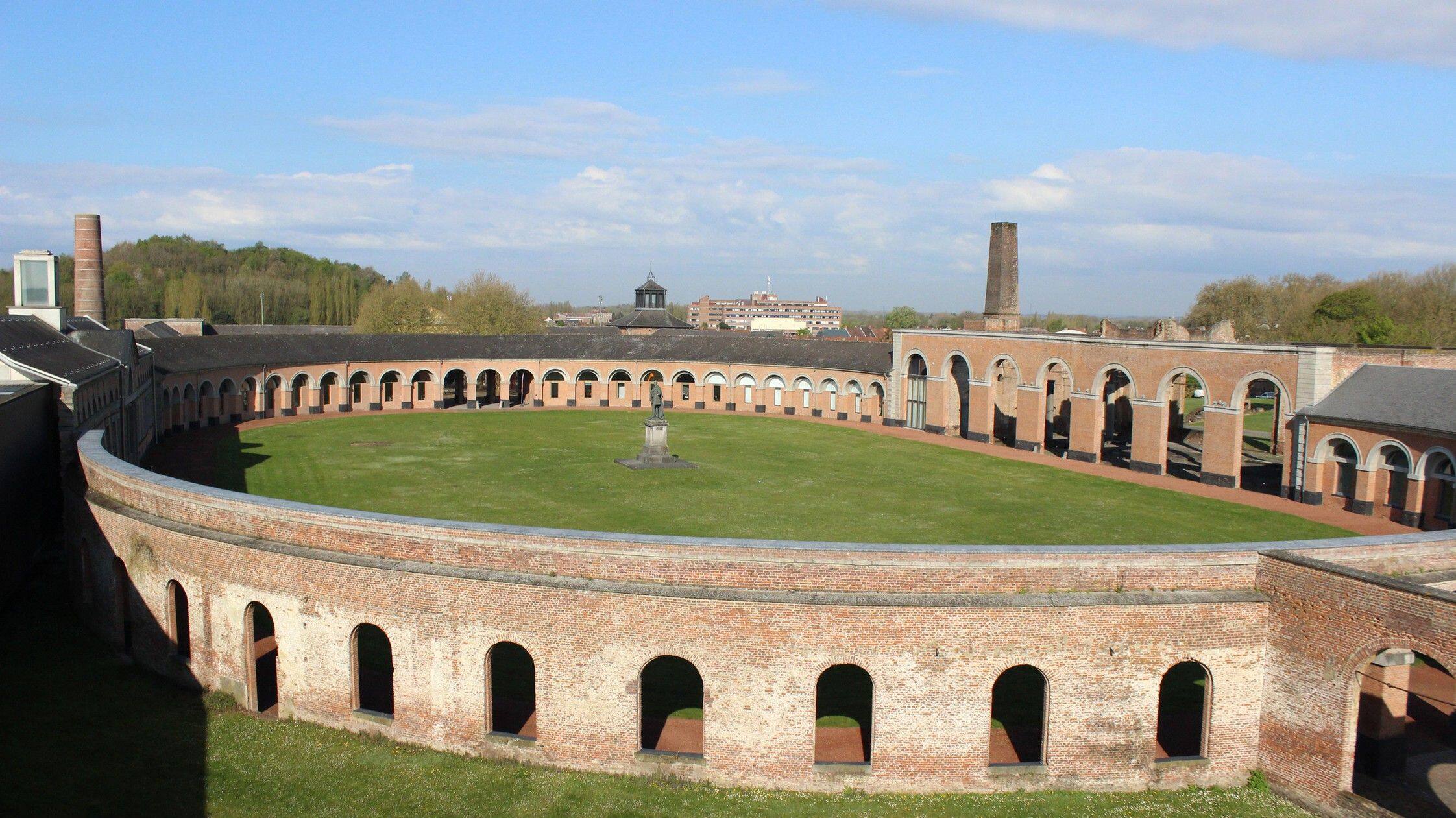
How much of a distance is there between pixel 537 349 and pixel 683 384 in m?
9.23

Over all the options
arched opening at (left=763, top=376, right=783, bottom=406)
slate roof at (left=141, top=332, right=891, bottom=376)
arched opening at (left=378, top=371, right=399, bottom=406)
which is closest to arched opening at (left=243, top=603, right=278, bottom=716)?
slate roof at (left=141, top=332, right=891, bottom=376)

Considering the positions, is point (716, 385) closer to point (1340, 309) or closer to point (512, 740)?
point (1340, 309)

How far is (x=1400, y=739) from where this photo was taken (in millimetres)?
15609

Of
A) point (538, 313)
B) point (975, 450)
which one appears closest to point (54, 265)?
point (975, 450)

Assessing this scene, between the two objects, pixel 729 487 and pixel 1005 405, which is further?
pixel 1005 405

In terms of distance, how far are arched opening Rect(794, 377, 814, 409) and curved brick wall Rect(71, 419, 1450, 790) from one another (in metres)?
43.6

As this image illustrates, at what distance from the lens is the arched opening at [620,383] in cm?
6216

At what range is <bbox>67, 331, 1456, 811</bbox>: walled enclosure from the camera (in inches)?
541

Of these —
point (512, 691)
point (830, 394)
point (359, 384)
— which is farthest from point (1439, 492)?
point (359, 384)

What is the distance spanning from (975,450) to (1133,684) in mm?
30795

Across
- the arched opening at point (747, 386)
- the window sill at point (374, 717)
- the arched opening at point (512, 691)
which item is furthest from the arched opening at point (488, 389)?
the window sill at point (374, 717)

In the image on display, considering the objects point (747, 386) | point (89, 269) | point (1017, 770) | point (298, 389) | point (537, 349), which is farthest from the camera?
point (537, 349)

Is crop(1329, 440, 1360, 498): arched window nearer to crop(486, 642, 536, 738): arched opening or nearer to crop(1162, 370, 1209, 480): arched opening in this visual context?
crop(1162, 370, 1209, 480): arched opening

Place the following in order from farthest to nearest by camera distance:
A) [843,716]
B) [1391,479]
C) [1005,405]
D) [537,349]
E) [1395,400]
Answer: [537,349]
[1005,405]
[1395,400]
[1391,479]
[843,716]
